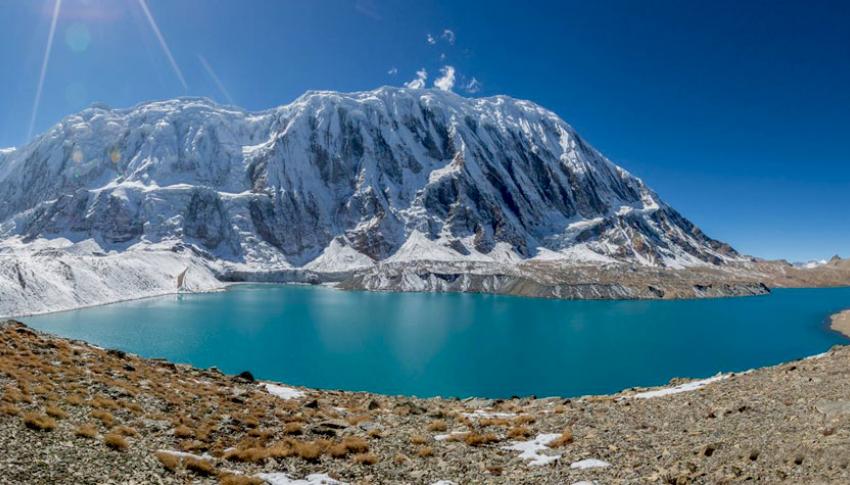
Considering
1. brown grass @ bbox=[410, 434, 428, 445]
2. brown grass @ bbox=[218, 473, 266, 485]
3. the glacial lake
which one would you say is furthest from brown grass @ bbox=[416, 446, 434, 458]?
the glacial lake

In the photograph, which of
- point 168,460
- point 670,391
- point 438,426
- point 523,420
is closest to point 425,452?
point 438,426

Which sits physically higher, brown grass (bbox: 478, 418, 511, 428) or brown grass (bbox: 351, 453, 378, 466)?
brown grass (bbox: 351, 453, 378, 466)

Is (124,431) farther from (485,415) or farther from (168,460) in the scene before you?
(485,415)

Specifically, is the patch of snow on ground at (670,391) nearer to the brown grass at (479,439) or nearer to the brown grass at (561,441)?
the brown grass at (561,441)

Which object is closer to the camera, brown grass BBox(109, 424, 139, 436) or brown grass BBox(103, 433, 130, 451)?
brown grass BBox(103, 433, 130, 451)

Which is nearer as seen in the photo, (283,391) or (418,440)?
(418,440)

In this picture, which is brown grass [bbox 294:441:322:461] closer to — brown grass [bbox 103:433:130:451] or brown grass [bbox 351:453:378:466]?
brown grass [bbox 351:453:378:466]
